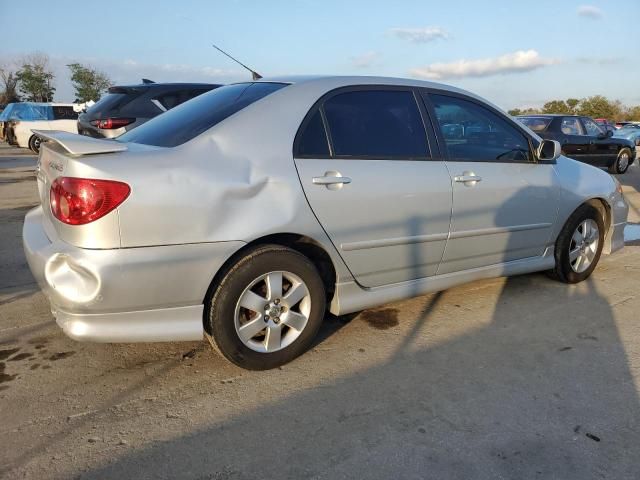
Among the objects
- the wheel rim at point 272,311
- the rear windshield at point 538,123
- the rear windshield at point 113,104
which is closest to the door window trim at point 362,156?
the wheel rim at point 272,311

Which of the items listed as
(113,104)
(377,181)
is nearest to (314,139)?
(377,181)

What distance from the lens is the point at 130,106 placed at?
7.44m

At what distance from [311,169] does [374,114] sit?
2.29ft

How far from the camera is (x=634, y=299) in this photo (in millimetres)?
4168

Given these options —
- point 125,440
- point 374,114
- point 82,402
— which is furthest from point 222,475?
point 374,114

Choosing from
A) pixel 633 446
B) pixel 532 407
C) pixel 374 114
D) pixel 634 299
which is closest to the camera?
pixel 633 446

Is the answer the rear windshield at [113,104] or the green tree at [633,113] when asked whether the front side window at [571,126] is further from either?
the green tree at [633,113]

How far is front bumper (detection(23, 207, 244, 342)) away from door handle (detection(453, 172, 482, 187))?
161cm

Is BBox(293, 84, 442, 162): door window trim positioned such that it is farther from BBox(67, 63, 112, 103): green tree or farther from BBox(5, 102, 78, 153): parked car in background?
BBox(67, 63, 112, 103): green tree

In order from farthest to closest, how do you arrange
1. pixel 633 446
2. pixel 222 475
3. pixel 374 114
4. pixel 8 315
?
pixel 8 315
pixel 374 114
pixel 633 446
pixel 222 475

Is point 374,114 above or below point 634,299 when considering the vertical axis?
above

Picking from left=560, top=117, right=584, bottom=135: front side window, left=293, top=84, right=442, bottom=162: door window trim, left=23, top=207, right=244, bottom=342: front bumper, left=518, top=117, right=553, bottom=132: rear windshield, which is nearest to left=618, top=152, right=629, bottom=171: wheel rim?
left=560, top=117, right=584, bottom=135: front side window

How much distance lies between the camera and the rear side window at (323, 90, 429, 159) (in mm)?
3129

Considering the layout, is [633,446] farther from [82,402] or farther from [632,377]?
[82,402]
